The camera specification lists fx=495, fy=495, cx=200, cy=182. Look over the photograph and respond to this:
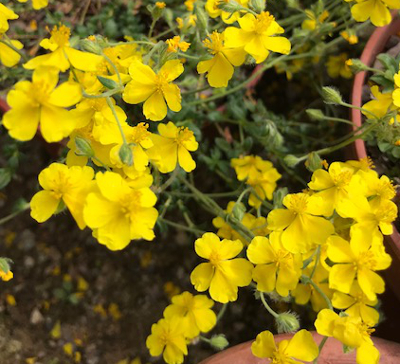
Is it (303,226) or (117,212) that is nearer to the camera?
(117,212)

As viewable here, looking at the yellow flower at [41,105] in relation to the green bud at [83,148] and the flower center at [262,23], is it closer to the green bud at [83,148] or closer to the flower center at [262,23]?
the green bud at [83,148]

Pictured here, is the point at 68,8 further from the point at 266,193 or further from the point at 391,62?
the point at 391,62

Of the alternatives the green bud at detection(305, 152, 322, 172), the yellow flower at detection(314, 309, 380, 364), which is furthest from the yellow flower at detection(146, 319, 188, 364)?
the green bud at detection(305, 152, 322, 172)

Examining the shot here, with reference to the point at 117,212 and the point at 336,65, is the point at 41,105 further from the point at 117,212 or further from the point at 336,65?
the point at 336,65

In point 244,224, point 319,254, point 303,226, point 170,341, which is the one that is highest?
point 303,226

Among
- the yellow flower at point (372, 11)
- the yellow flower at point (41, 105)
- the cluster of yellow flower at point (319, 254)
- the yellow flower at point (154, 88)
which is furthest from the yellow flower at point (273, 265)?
the yellow flower at point (372, 11)

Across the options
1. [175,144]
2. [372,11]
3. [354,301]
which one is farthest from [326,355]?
[372,11]
